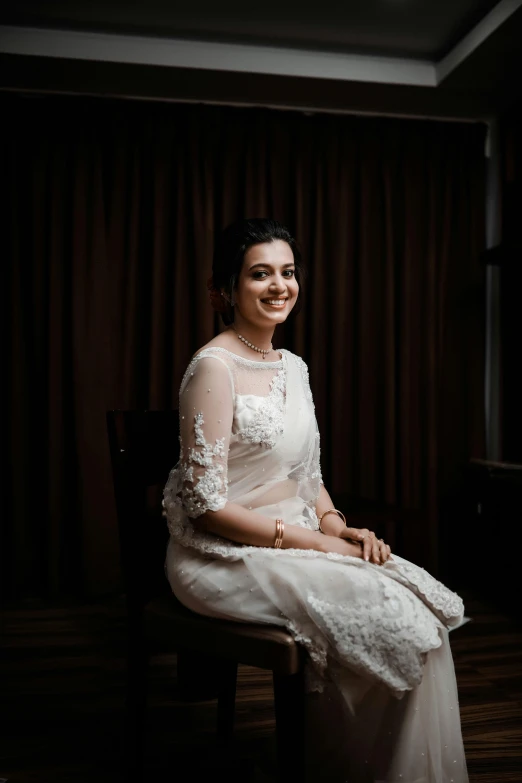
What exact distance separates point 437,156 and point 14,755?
372cm

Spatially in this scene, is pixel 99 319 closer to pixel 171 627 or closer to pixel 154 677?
pixel 154 677

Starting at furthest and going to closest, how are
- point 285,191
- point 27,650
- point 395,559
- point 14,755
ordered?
point 285,191, point 27,650, point 14,755, point 395,559

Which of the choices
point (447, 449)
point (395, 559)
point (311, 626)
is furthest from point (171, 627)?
point (447, 449)

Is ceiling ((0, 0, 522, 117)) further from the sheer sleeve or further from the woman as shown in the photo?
the sheer sleeve

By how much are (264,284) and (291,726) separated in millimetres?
1098

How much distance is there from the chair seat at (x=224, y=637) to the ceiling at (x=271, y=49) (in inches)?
111

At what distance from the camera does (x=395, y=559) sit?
1672 millimetres

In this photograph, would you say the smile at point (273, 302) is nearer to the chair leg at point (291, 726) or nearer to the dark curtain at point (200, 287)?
the chair leg at point (291, 726)

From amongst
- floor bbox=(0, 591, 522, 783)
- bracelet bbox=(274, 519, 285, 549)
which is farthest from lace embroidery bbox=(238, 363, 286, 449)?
floor bbox=(0, 591, 522, 783)

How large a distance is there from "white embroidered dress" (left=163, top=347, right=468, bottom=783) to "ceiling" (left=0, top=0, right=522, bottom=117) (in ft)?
7.47

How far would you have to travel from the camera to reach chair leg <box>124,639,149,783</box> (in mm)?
1734

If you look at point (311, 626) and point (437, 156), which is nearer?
point (311, 626)

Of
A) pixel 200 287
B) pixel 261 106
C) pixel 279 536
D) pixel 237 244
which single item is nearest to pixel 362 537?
pixel 279 536

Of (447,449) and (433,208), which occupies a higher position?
(433,208)
